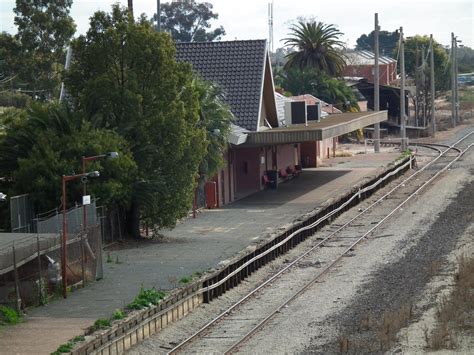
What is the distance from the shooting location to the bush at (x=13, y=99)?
7588 cm

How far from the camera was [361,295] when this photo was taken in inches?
1095

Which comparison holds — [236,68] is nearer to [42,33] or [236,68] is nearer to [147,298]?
[42,33]

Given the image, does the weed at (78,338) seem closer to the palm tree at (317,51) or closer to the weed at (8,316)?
the weed at (8,316)

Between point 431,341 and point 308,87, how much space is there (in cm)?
7725

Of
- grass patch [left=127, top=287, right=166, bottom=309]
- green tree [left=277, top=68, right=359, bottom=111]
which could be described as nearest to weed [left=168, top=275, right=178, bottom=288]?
grass patch [left=127, top=287, right=166, bottom=309]

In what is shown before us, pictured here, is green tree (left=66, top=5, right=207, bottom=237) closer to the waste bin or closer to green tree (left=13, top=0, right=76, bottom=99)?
the waste bin

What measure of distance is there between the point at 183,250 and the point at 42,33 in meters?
38.9

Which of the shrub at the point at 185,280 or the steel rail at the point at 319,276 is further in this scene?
the shrub at the point at 185,280

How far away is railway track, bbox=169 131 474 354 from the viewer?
2359cm

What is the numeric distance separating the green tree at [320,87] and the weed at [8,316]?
70416 millimetres

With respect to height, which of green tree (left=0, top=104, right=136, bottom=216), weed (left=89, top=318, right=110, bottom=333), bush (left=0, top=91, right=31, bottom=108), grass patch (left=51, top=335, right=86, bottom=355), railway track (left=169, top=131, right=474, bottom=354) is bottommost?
railway track (left=169, top=131, right=474, bottom=354)

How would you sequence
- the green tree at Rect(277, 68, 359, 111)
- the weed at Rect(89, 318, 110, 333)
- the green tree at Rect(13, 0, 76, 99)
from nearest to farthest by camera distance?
the weed at Rect(89, 318, 110, 333)
the green tree at Rect(13, 0, 76, 99)
the green tree at Rect(277, 68, 359, 111)

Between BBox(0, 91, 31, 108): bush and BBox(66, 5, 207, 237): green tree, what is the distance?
40337 millimetres

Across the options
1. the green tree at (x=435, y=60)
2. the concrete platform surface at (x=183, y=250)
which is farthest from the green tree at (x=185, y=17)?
the concrete platform surface at (x=183, y=250)
